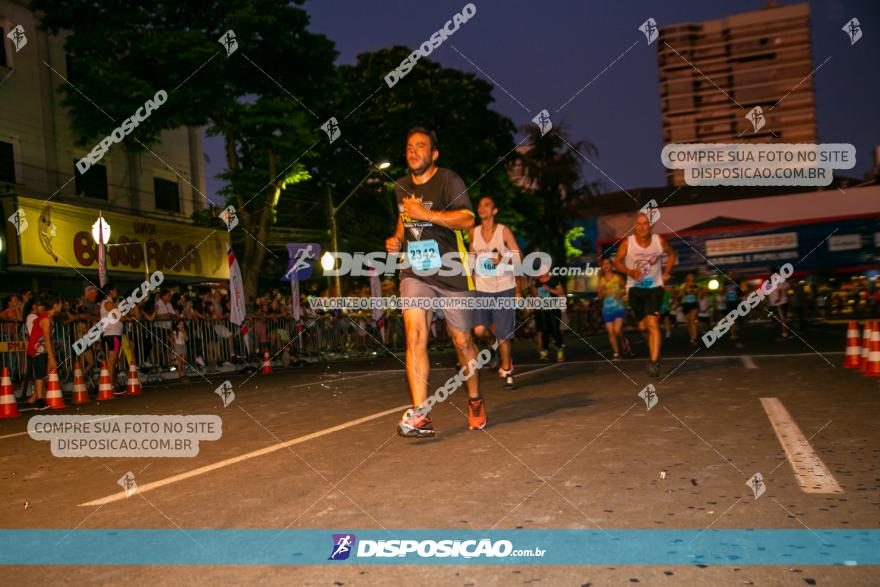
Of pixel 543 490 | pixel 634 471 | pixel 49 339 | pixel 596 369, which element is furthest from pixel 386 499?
pixel 49 339

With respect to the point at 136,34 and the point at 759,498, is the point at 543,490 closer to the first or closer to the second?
the point at 759,498

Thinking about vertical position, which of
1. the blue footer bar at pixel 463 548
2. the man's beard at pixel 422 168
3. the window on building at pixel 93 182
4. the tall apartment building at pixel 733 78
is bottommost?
the blue footer bar at pixel 463 548

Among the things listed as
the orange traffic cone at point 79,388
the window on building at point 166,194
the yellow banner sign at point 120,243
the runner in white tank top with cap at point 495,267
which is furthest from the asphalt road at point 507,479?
the window on building at point 166,194

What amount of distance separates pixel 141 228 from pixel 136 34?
6322 millimetres

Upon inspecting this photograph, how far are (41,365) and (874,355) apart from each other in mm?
11178

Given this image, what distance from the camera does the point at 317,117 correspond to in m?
26.0

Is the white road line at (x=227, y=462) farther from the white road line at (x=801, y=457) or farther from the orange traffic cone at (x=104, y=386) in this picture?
the orange traffic cone at (x=104, y=386)

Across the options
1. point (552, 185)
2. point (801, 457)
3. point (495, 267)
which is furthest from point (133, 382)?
point (552, 185)

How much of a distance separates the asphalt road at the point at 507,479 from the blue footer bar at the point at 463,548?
0.23 feet

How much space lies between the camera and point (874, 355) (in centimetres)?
832

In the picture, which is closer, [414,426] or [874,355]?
[414,426]

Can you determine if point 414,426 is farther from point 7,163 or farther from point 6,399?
point 7,163

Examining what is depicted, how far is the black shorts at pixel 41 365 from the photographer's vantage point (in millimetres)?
11445

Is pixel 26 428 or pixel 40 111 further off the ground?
pixel 40 111
